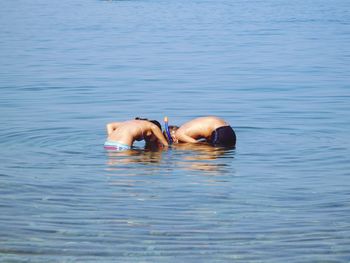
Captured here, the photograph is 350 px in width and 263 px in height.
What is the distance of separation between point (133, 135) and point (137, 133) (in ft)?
0.21

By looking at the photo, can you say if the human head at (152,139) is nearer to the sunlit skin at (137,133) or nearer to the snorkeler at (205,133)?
the sunlit skin at (137,133)

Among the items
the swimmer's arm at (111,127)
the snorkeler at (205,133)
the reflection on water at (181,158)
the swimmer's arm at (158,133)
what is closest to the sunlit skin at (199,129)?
the snorkeler at (205,133)

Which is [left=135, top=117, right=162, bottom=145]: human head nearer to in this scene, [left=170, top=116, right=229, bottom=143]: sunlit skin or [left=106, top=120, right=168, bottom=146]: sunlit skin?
[left=106, top=120, right=168, bottom=146]: sunlit skin

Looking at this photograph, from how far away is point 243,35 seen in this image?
3472 centimetres

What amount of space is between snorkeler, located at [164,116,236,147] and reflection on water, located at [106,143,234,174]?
0.10m

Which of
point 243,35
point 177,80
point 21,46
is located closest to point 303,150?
point 177,80

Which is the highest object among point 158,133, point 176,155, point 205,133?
point 158,133

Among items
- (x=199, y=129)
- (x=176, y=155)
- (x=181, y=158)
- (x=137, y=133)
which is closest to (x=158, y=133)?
(x=137, y=133)

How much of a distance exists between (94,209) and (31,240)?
1400 millimetres

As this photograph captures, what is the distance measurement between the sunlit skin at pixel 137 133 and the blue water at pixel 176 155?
0.79ft

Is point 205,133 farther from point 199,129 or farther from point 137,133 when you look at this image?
point 137,133

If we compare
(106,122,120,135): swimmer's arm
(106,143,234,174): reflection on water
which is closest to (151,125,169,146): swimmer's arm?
(106,143,234,174): reflection on water

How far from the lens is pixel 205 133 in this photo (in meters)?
12.9

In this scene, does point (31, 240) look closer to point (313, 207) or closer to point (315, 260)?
point (315, 260)
